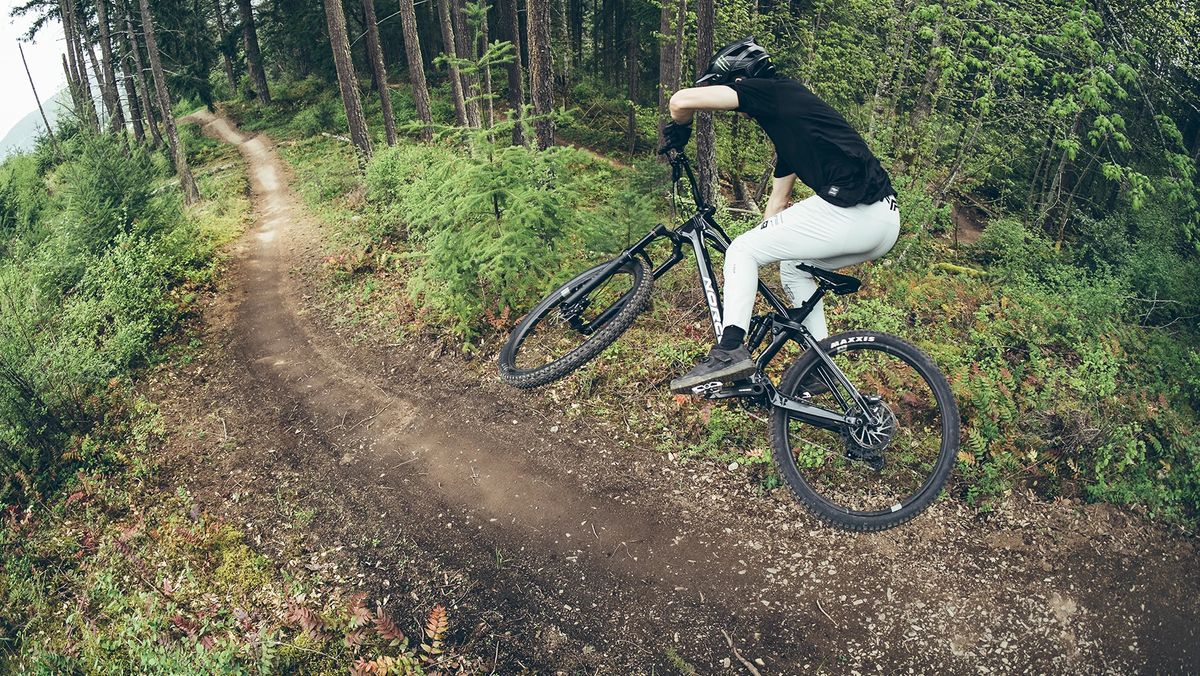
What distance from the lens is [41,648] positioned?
6.02 meters

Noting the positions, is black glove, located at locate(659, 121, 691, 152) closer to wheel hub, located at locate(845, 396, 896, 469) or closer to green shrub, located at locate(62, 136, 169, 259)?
wheel hub, located at locate(845, 396, 896, 469)

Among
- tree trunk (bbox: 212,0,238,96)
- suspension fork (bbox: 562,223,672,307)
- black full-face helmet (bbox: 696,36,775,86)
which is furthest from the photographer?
tree trunk (bbox: 212,0,238,96)

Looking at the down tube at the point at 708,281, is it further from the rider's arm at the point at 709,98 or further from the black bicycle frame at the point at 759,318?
the rider's arm at the point at 709,98

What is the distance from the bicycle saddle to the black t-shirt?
1.82 feet

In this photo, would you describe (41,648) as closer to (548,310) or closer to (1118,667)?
(548,310)

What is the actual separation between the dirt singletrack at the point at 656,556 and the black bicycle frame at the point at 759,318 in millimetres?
1855

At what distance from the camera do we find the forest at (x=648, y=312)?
20.5 ft

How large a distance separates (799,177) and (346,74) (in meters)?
16.9

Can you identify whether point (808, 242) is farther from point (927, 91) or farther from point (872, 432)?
point (927, 91)

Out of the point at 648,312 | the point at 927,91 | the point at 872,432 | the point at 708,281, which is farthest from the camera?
the point at 927,91

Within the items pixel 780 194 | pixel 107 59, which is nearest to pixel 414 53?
pixel 780 194

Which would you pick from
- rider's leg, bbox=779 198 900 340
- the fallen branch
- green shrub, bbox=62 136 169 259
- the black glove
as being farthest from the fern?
green shrub, bbox=62 136 169 259

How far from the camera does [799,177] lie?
13.3 feet

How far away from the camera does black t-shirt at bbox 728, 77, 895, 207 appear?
12.8 ft
